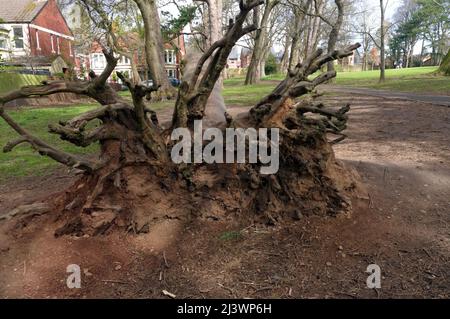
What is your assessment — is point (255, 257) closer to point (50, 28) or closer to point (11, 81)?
point (11, 81)

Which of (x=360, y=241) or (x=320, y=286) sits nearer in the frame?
(x=320, y=286)

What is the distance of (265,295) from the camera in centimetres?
272

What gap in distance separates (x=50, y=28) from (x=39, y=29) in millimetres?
3037

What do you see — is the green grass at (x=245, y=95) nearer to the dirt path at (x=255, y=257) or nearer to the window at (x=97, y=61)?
the dirt path at (x=255, y=257)

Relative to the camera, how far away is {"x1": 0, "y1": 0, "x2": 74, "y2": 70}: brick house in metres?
36.6

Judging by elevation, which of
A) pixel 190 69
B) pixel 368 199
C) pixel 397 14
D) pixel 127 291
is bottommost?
pixel 127 291

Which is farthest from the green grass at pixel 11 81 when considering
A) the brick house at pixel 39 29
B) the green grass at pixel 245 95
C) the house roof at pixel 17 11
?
the house roof at pixel 17 11

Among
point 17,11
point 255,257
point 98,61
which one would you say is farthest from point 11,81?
point 98,61

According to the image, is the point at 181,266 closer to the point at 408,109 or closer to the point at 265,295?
the point at 265,295

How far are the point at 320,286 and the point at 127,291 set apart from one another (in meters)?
1.39

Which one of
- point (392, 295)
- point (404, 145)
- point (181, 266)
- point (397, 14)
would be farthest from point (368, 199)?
point (397, 14)

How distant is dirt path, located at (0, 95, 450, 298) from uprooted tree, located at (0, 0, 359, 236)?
0.17 metres

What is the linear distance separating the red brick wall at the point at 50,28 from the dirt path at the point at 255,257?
130 feet

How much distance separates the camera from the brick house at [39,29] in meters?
36.6
